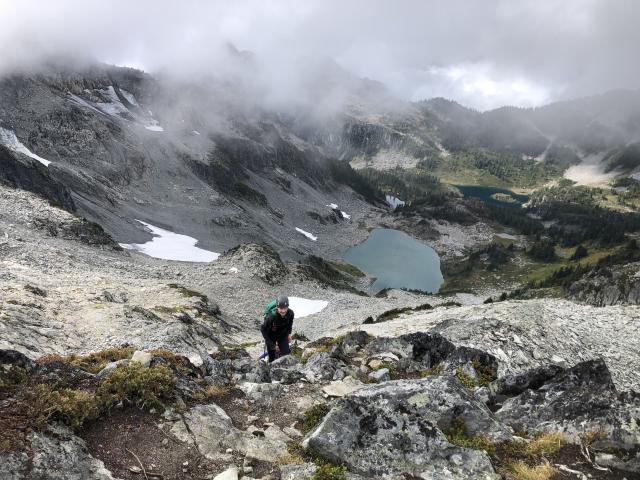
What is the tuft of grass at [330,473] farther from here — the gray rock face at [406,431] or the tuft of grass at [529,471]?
the tuft of grass at [529,471]

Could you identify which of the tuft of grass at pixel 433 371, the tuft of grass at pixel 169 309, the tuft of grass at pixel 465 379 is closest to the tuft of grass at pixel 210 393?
the tuft of grass at pixel 433 371

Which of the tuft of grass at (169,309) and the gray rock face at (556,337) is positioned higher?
the gray rock face at (556,337)

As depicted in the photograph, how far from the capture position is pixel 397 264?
168 m

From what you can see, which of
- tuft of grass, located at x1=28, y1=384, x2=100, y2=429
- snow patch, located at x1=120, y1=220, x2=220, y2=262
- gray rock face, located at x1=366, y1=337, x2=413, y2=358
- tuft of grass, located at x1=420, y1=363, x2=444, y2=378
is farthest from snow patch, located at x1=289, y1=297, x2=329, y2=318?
tuft of grass, located at x1=28, y1=384, x2=100, y2=429

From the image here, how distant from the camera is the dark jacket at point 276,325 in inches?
661

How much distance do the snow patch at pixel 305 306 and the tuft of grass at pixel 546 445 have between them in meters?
53.8

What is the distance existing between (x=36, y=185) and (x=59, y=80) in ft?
291

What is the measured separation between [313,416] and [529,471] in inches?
206

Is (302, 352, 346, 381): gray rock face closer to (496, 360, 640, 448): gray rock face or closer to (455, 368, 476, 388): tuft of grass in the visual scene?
(455, 368, 476, 388): tuft of grass

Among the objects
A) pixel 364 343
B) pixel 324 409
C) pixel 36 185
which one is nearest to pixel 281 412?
pixel 324 409

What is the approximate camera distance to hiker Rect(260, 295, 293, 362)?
53.6 ft

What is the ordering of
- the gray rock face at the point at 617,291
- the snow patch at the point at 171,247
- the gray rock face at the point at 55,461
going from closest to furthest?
the gray rock face at the point at 55,461, the gray rock face at the point at 617,291, the snow patch at the point at 171,247

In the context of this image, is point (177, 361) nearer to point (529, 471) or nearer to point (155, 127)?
point (529, 471)

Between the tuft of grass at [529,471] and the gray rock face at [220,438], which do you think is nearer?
the tuft of grass at [529,471]
